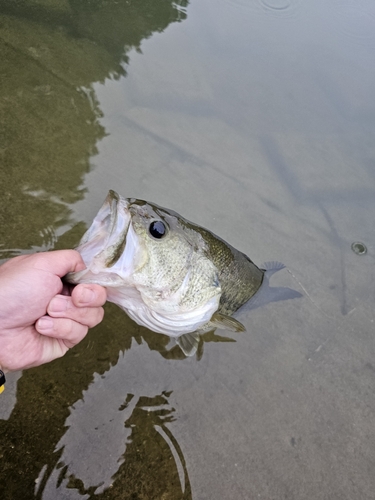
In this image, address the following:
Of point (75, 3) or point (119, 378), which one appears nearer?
point (119, 378)

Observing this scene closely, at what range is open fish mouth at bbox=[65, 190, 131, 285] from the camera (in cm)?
180

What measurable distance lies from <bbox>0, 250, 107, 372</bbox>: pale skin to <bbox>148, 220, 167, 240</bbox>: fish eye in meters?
0.37

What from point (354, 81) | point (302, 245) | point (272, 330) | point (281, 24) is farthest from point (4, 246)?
point (281, 24)

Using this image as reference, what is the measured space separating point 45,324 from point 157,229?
0.72 meters

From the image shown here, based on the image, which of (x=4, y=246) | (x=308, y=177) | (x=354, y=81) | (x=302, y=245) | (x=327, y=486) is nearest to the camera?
(x=327, y=486)

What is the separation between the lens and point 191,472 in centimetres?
229

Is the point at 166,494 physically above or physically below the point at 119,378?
below

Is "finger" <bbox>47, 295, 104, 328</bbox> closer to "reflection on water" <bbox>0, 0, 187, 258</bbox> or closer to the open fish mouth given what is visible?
the open fish mouth

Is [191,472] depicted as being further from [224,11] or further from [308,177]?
[224,11]

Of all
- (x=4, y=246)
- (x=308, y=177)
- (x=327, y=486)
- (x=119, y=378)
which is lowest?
(x=327, y=486)

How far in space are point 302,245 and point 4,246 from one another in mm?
2368

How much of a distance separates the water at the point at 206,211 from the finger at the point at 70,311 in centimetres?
62

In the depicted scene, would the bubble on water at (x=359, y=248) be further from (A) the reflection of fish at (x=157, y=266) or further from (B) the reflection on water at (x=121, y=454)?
(B) the reflection on water at (x=121, y=454)

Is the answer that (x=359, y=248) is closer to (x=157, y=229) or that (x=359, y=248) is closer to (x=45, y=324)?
(x=157, y=229)
